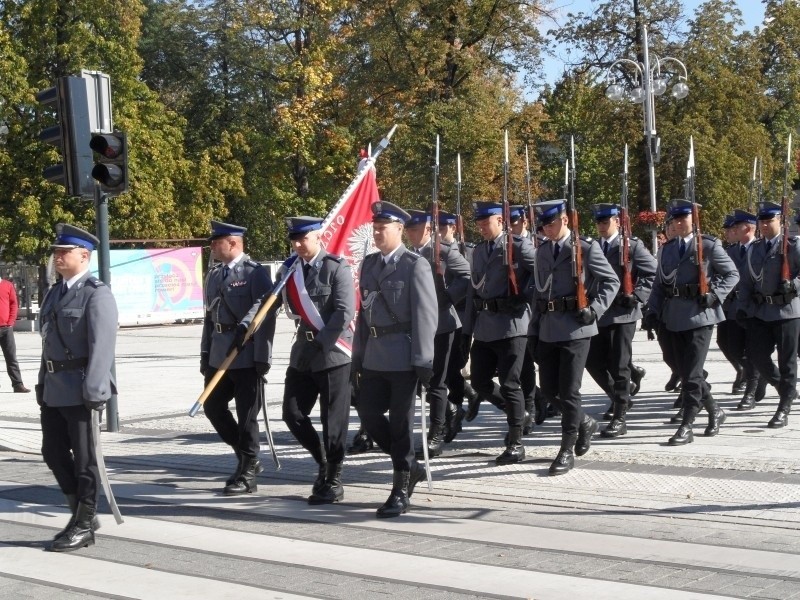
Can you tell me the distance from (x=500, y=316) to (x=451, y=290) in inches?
26.1

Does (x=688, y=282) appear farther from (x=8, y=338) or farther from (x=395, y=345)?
(x=8, y=338)

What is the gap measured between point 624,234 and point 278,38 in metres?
37.5

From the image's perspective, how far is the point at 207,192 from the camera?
49.3m

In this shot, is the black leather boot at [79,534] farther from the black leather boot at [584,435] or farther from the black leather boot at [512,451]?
the black leather boot at [584,435]

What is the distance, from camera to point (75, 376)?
721 cm

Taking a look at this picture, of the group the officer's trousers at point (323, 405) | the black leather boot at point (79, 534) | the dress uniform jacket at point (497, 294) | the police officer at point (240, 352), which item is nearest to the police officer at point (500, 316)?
the dress uniform jacket at point (497, 294)

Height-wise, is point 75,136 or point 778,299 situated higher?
point 75,136

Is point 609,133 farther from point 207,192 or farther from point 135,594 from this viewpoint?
point 135,594

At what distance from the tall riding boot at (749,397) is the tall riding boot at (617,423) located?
2.11m

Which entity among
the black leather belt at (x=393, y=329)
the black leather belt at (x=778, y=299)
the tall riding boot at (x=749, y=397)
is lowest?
the tall riding boot at (x=749, y=397)

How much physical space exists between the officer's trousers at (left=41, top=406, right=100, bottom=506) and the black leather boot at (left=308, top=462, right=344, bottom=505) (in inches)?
62.3

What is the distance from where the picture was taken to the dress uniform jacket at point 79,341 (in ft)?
23.4

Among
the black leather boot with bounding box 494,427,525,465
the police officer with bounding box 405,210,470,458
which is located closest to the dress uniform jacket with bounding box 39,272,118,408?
the police officer with bounding box 405,210,470,458

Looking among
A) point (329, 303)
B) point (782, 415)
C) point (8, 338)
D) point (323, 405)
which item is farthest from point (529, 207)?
point (8, 338)
